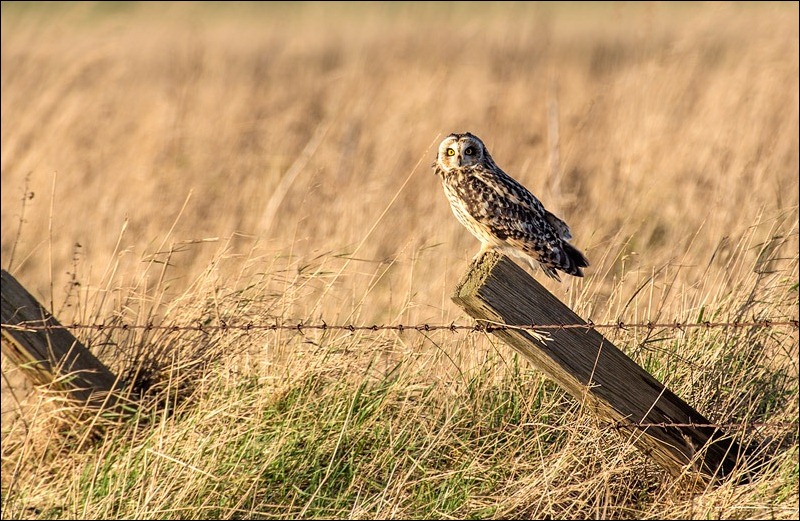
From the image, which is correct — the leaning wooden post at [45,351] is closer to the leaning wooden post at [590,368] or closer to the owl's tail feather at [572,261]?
the leaning wooden post at [590,368]

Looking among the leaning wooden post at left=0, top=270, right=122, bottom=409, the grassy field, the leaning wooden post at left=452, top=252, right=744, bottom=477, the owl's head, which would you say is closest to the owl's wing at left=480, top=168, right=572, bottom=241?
the owl's head

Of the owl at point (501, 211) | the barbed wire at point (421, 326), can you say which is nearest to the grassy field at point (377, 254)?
the barbed wire at point (421, 326)

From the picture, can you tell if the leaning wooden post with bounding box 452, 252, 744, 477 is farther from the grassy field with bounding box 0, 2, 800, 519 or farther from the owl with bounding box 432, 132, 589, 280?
the owl with bounding box 432, 132, 589, 280

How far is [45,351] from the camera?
14.1ft

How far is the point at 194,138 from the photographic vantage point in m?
10.6

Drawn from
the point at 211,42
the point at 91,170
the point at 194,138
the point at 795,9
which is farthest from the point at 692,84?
the point at 211,42

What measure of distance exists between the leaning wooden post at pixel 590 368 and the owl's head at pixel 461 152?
1.49 metres

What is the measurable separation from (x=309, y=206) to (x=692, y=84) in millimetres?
4344

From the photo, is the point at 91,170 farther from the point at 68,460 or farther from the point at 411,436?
the point at 411,436

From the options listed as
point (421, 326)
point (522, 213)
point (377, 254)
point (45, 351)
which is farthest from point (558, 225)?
point (377, 254)

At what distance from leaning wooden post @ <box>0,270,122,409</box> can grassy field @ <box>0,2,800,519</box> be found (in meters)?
0.15

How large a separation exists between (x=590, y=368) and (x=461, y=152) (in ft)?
5.73

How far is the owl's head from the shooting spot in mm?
4891

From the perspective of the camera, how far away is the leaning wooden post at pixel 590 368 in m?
3.28
